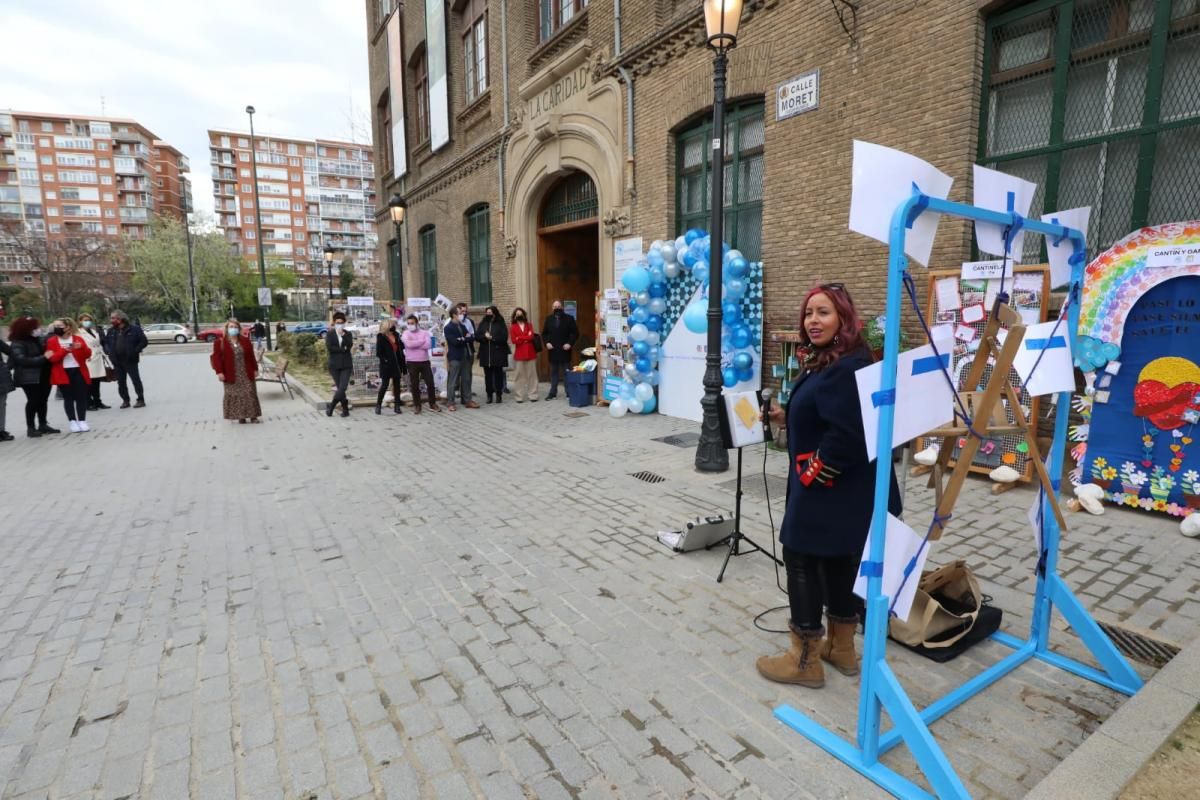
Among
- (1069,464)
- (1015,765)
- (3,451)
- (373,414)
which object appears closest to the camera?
(1015,765)

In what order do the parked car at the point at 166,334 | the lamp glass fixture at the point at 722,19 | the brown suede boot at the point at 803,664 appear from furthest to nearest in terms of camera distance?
the parked car at the point at 166,334, the lamp glass fixture at the point at 722,19, the brown suede boot at the point at 803,664

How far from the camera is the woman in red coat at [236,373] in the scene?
35.5 feet

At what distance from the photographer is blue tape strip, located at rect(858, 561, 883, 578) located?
2330 millimetres

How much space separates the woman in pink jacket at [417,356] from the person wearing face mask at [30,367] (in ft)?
17.6

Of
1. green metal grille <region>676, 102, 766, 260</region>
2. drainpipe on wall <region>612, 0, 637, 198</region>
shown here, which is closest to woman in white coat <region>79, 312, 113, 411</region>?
drainpipe on wall <region>612, 0, 637, 198</region>

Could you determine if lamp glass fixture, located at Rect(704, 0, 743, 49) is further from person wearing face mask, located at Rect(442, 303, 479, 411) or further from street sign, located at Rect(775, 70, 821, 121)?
person wearing face mask, located at Rect(442, 303, 479, 411)

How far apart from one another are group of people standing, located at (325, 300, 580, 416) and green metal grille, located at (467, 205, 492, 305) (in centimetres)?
473

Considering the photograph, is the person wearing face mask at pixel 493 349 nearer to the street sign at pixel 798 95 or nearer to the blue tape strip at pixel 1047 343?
the street sign at pixel 798 95

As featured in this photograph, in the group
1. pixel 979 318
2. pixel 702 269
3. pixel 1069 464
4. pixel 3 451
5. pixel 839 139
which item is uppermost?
pixel 839 139

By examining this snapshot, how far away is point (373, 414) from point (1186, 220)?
11053 millimetres

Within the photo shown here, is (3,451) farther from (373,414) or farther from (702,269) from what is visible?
(702,269)

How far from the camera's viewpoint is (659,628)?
11.8ft

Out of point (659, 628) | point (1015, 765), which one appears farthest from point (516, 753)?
point (1015, 765)

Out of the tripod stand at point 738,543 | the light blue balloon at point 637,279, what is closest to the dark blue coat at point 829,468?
the tripod stand at point 738,543
